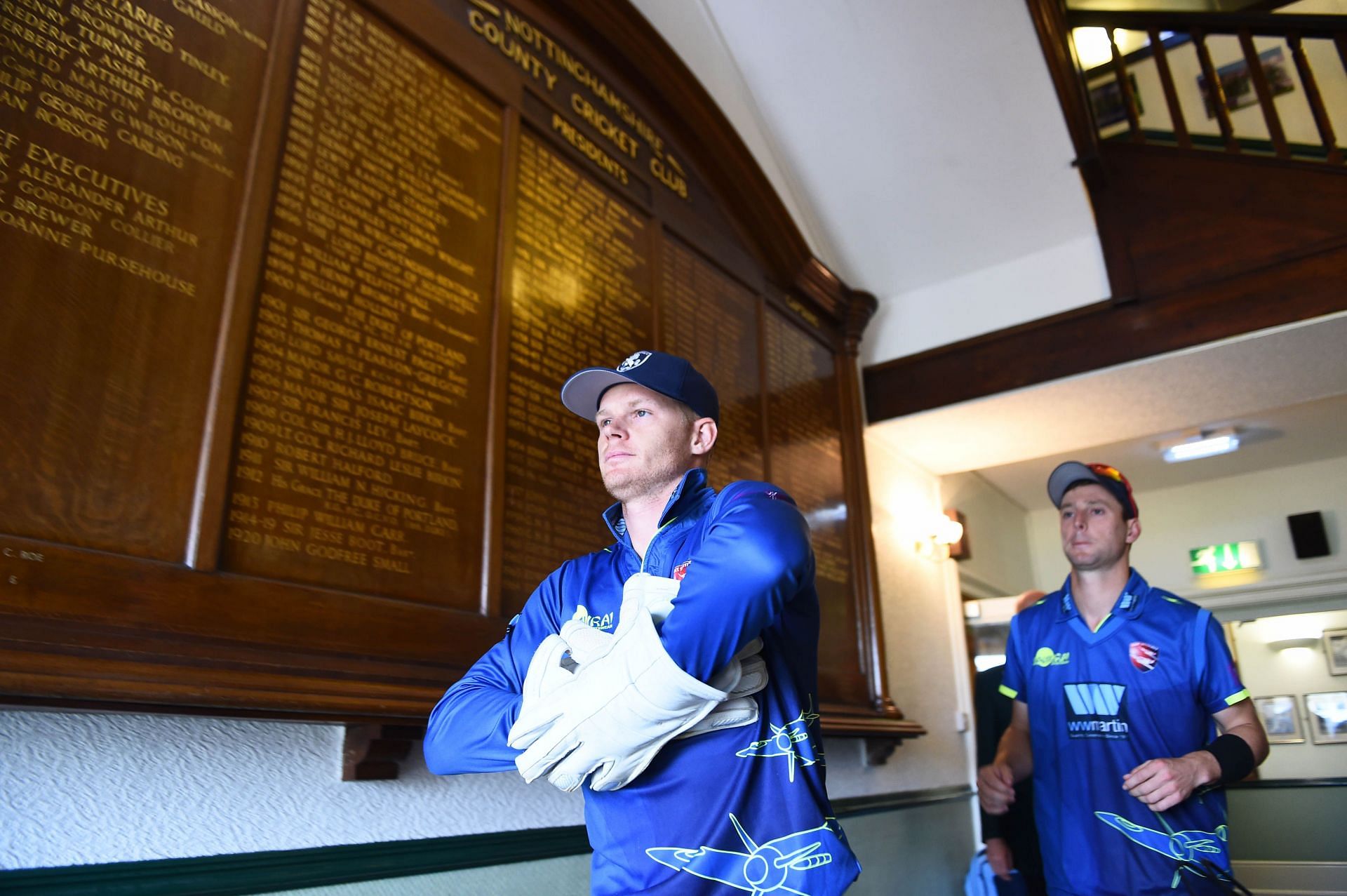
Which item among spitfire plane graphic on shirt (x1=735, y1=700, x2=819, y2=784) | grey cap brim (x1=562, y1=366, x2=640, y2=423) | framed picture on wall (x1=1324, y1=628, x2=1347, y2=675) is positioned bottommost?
spitfire plane graphic on shirt (x1=735, y1=700, x2=819, y2=784)

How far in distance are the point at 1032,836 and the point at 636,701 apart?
3.16 metres

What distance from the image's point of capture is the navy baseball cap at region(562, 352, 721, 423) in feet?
4.57

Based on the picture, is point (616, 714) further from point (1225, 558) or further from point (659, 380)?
point (1225, 558)

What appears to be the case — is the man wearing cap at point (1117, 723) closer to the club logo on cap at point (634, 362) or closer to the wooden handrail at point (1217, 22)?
the club logo on cap at point (634, 362)

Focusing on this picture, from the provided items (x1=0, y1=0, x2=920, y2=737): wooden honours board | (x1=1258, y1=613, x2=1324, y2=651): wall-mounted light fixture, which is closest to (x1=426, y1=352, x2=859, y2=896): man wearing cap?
(x1=0, y1=0, x2=920, y2=737): wooden honours board

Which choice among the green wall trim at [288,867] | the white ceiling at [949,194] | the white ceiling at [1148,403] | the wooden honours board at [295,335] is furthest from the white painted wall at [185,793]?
the white ceiling at [1148,403]

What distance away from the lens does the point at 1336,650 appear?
22.2 feet

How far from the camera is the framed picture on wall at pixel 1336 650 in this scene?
671 centimetres

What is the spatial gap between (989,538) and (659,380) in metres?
6.04

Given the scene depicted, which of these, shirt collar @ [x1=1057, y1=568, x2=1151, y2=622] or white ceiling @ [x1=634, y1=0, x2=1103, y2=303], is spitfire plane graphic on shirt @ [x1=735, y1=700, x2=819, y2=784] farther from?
white ceiling @ [x1=634, y1=0, x2=1103, y2=303]

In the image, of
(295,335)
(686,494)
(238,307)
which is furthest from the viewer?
(295,335)

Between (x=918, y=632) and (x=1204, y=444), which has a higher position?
(x=1204, y=444)

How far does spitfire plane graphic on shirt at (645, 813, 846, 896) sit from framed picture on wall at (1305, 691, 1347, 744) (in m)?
7.43

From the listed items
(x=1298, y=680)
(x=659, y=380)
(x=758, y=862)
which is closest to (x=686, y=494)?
(x=659, y=380)
